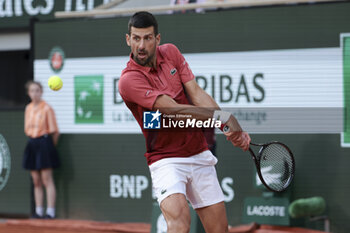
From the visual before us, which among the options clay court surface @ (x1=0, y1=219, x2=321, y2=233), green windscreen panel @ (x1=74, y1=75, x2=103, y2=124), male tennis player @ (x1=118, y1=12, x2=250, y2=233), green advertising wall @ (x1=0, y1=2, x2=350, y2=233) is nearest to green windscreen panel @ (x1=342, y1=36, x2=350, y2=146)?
green advertising wall @ (x1=0, y1=2, x2=350, y2=233)

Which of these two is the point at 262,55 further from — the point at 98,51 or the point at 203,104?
the point at 203,104

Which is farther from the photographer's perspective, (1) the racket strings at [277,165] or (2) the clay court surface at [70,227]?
(2) the clay court surface at [70,227]

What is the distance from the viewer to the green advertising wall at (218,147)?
6613mm

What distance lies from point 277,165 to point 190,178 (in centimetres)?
57

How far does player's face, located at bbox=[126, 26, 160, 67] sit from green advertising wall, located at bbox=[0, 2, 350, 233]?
3.22m

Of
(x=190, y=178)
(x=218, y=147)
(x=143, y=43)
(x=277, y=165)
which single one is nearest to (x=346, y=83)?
(x=218, y=147)

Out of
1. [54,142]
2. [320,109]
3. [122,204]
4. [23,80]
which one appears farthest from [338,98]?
[23,80]

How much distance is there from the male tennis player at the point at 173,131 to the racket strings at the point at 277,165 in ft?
1.07

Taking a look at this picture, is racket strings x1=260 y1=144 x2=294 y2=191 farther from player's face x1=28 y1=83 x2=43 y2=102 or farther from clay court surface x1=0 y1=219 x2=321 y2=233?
player's face x1=28 y1=83 x2=43 y2=102

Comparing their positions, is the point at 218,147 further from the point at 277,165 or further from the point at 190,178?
the point at 190,178

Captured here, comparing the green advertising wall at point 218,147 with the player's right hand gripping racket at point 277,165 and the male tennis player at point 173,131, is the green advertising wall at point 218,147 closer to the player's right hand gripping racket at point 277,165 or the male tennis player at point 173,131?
the player's right hand gripping racket at point 277,165

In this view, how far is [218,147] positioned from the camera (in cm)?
706

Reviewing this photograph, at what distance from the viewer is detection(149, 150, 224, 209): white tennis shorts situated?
372 centimetres

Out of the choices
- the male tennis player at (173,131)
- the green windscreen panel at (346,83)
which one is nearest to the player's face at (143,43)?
the male tennis player at (173,131)
